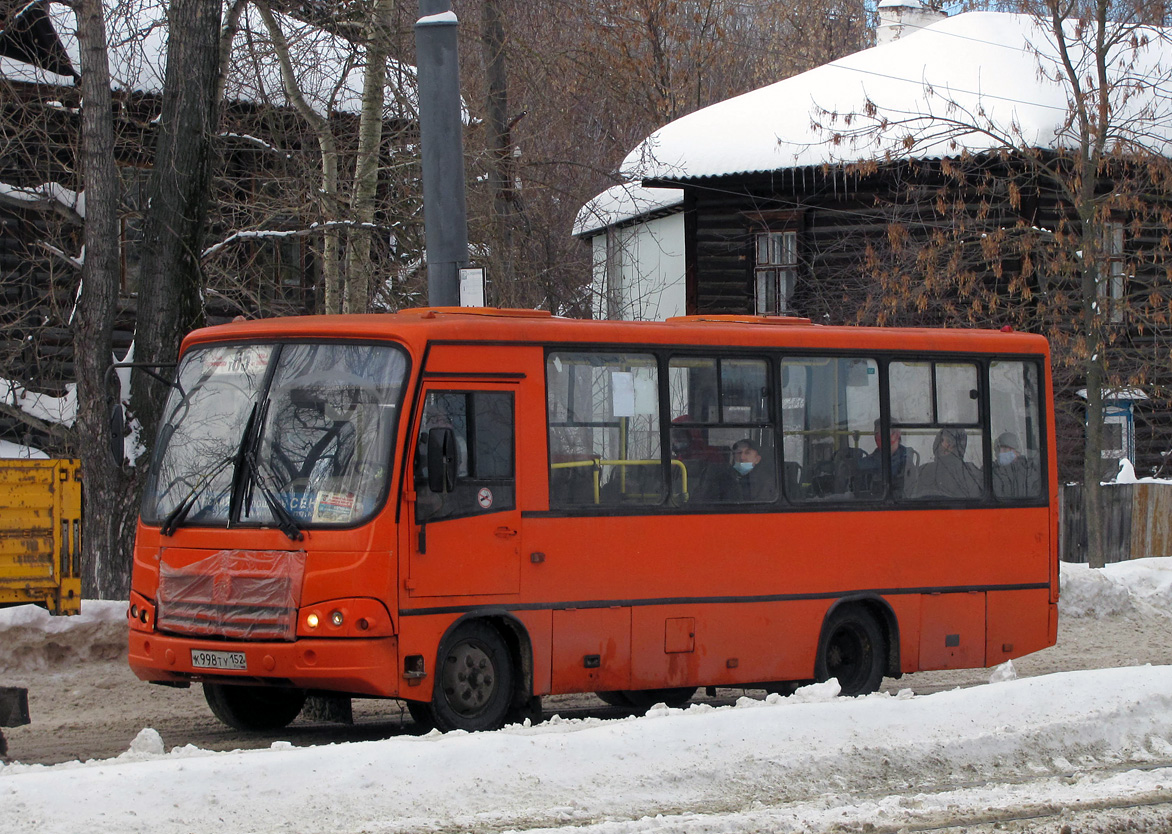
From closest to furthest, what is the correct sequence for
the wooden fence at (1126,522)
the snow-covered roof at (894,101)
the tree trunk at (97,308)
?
1. the tree trunk at (97,308)
2. the wooden fence at (1126,522)
3. the snow-covered roof at (894,101)

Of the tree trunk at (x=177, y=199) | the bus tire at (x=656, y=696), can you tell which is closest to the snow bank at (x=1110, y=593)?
the bus tire at (x=656, y=696)

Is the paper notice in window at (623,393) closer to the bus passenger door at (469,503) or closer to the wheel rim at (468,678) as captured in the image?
the bus passenger door at (469,503)

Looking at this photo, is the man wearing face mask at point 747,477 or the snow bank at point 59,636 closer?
the man wearing face mask at point 747,477

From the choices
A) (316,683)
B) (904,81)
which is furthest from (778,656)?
(904,81)

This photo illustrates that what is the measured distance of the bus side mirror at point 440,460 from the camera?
8.64m

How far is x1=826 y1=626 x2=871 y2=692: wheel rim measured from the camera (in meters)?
11.1

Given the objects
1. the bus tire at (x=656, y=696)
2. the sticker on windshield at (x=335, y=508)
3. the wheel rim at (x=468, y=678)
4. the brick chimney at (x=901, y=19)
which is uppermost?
the brick chimney at (x=901, y=19)

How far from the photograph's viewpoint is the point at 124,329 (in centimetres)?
2262

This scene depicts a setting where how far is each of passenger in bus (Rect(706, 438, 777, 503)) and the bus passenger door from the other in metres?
1.72

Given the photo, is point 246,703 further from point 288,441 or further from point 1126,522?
point 1126,522

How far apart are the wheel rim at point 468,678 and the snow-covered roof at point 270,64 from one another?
793 centimetres

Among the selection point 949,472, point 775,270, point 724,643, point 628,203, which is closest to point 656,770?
point 724,643

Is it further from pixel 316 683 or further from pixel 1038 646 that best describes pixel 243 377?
pixel 1038 646

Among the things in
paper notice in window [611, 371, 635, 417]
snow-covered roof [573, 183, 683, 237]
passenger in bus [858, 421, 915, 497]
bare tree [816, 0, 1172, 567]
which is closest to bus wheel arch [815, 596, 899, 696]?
passenger in bus [858, 421, 915, 497]
